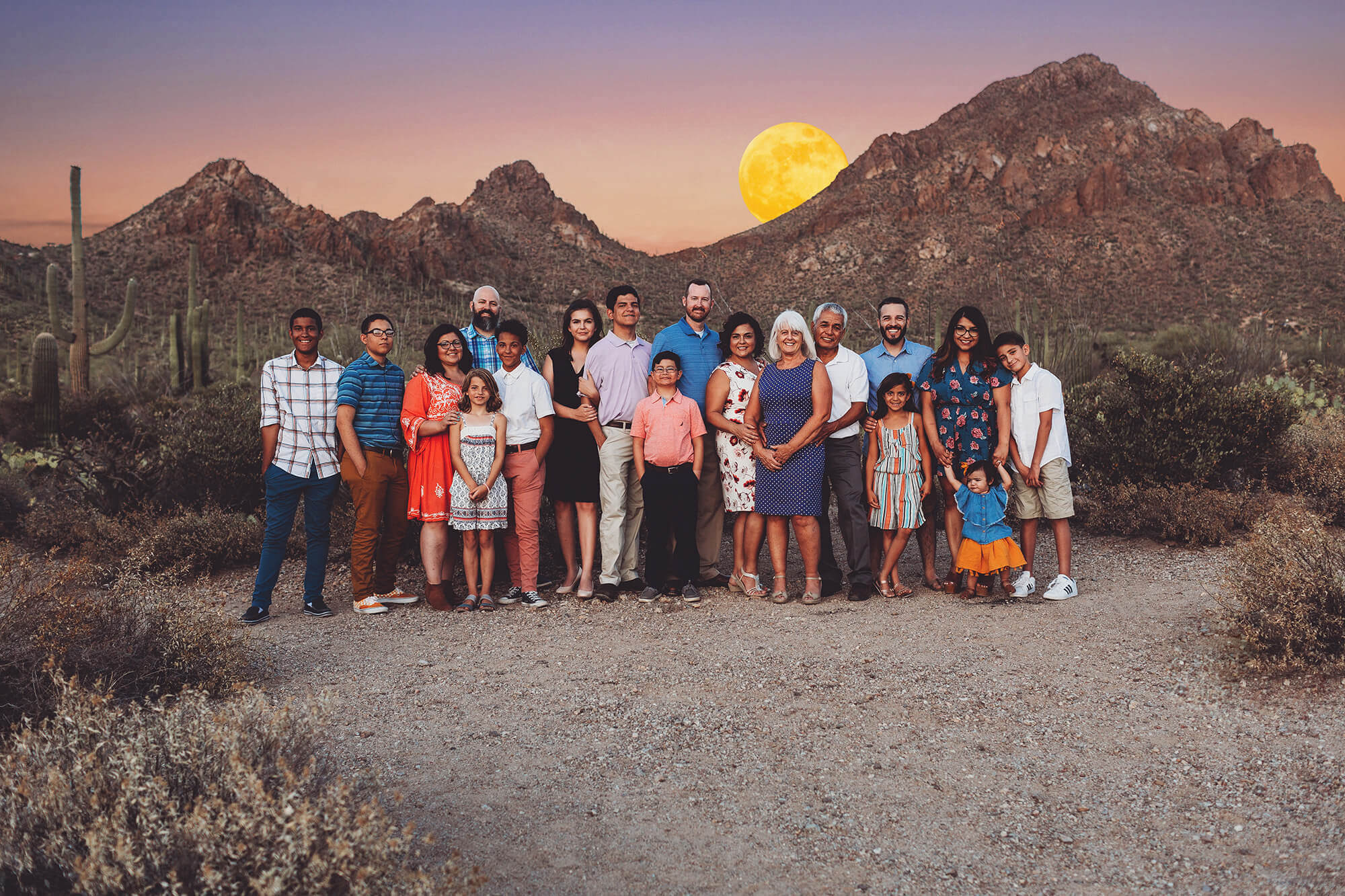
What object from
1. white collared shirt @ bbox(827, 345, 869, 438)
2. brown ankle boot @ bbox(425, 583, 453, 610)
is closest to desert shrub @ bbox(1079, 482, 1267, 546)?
white collared shirt @ bbox(827, 345, 869, 438)

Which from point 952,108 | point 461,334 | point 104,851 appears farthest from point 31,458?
point 952,108

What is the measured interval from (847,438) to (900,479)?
1.62 ft

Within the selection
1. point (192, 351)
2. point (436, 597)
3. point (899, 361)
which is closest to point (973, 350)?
point (899, 361)

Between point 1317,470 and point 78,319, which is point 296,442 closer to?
point 1317,470

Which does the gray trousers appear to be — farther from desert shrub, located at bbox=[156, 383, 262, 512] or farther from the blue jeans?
desert shrub, located at bbox=[156, 383, 262, 512]

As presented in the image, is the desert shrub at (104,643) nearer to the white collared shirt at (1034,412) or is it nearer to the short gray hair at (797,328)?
the short gray hair at (797,328)

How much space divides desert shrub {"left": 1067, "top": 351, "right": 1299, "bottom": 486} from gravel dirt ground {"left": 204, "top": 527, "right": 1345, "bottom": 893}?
8.38 ft

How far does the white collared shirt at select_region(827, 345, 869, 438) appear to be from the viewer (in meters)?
6.56

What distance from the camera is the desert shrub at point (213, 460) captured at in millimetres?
8797

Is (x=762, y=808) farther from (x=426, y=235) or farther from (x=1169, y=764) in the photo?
(x=426, y=235)

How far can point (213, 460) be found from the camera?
8.86 m

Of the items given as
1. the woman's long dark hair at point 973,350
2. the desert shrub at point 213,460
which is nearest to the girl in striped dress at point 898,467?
the woman's long dark hair at point 973,350

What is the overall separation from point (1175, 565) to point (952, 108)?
7233cm

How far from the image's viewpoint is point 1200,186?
2179 inches
